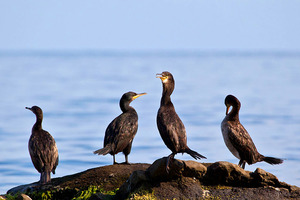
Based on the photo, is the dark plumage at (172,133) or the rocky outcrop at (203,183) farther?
the dark plumage at (172,133)

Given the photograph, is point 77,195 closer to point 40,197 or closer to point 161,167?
point 40,197

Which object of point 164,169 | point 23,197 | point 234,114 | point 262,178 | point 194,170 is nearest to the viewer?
point 164,169

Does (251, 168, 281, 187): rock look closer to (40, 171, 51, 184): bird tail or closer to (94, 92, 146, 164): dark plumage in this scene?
(94, 92, 146, 164): dark plumage

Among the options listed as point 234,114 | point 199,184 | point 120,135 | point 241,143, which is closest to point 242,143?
point 241,143

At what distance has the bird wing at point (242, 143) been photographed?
41.7 ft

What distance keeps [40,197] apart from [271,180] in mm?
3925

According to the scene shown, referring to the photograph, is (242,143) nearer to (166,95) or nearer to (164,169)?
(166,95)

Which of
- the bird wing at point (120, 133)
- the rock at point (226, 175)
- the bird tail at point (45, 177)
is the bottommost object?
the rock at point (226, 175)

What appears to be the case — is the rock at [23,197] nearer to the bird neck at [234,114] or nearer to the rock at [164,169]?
the rock at [164,169]

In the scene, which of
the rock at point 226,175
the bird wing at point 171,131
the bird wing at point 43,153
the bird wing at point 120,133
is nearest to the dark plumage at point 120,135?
the bird wing at point 120,133

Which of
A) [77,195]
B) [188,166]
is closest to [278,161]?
[188,166]

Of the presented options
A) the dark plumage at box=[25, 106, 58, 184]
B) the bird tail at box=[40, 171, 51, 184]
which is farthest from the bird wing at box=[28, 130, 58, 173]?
the bird tail at box=[40, 171, 51, 184]

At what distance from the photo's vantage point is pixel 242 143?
12703 mm

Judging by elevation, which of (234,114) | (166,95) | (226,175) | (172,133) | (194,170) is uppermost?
(166,95)
